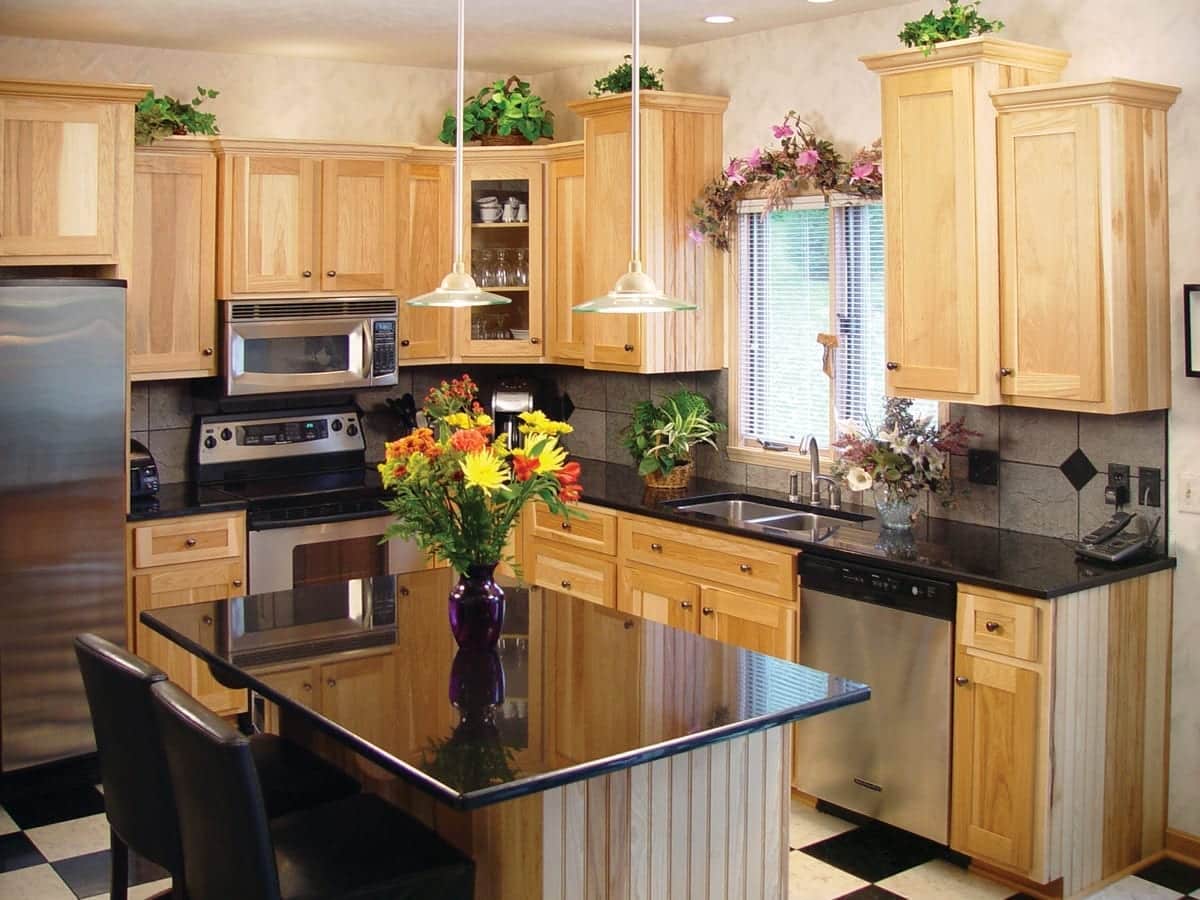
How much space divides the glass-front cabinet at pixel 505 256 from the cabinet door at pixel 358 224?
0.35m

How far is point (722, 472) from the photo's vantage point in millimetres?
5496

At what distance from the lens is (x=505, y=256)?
5.89m

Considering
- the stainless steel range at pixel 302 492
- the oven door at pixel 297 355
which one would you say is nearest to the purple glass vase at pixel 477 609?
the stainless steel range at pixel 302 492

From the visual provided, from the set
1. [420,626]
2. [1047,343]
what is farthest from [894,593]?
[420,626]

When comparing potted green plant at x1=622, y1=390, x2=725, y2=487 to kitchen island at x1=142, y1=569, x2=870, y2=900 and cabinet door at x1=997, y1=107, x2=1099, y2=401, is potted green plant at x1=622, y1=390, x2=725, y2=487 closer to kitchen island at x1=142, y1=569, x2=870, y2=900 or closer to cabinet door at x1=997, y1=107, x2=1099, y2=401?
cabinet door at x1=997, y1=107, x2=1099, y2=401

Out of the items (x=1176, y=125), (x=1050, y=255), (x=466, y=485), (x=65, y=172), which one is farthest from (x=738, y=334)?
(x=466, y=485)

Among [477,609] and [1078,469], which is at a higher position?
[1078,469]

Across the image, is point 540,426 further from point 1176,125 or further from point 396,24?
point 396,24

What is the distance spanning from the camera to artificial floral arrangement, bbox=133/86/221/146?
16.7 ft

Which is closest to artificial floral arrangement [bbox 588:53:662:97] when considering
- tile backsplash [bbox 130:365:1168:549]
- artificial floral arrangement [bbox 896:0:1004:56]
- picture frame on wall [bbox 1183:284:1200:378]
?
tile backsplash [bbox 130:365:1168:549]

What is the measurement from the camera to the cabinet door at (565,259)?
5691 mm

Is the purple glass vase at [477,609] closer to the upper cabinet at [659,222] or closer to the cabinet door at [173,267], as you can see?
the upper cabinet at [659,222]

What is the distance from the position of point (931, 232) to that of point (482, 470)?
1.83 m

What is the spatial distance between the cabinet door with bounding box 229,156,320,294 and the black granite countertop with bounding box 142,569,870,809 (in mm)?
1981
